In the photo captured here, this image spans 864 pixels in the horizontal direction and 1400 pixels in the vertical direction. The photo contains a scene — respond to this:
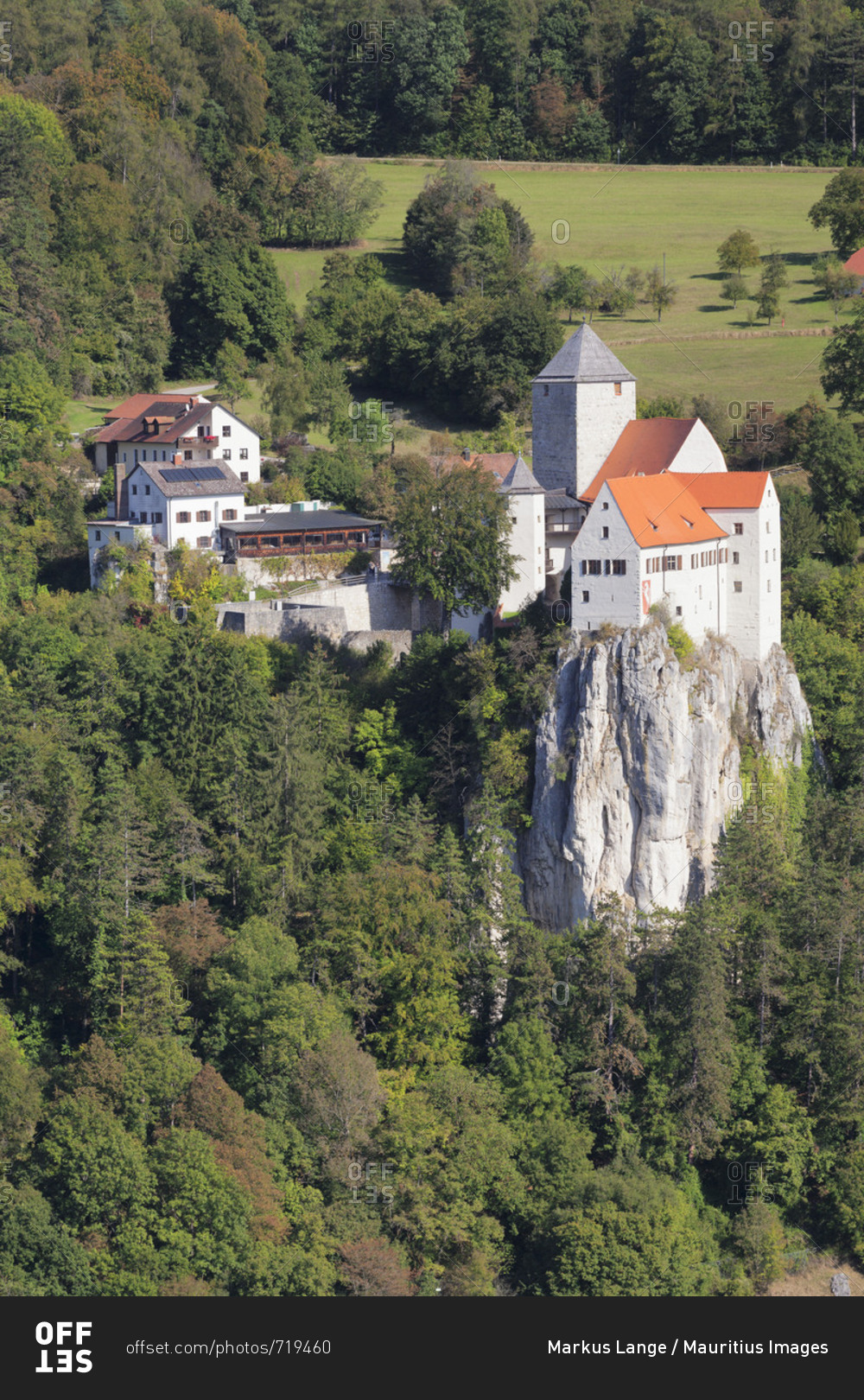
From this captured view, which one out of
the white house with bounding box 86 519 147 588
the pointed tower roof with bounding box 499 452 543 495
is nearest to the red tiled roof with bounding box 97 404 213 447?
the white house with bounding box 86 519 147 588

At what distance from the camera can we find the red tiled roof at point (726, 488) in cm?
7419

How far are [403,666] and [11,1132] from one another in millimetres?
22986

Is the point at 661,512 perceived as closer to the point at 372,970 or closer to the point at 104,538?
the point at 372,970

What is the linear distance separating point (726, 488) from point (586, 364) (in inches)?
314

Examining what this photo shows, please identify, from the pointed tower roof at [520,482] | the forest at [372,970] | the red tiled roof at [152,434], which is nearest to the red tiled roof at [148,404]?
the red tiled roof at [152,434]

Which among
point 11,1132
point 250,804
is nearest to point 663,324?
point 250,804

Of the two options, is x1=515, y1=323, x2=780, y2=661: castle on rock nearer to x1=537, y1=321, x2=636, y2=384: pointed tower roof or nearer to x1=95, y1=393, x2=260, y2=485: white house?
x1=537, y1=321, x2=636, y2=384: pointed tower roof

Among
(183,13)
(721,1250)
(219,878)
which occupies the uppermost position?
(183,13)

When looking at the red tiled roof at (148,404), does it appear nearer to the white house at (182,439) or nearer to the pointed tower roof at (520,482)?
the white house at (182,439)

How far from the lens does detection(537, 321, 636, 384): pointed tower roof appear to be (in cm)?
7806

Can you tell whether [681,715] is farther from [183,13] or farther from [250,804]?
[183,13]

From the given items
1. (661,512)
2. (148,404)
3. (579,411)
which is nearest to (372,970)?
(661,512)

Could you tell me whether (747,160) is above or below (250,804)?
above

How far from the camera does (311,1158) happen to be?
6494cm
